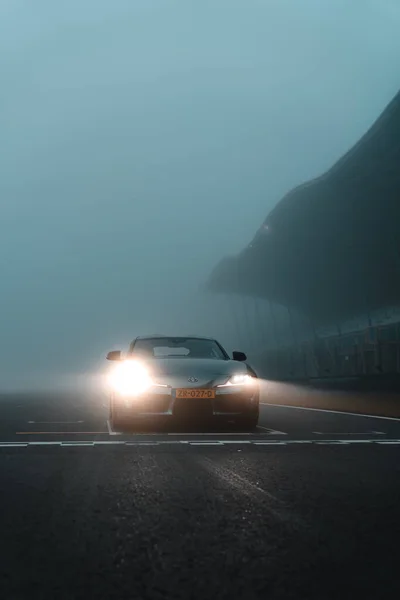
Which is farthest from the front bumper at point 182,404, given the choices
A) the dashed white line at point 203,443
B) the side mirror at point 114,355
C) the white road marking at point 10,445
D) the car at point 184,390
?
the white road marking at point 10,445

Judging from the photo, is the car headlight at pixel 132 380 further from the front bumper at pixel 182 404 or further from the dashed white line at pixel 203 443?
the dashed white line at pixel 203 443

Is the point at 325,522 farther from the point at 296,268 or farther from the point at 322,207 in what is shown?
the point at 296,268

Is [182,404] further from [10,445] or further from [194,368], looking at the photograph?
[10,445]

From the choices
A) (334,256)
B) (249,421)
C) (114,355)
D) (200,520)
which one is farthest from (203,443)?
(334,256)

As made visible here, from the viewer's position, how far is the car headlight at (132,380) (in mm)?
12500

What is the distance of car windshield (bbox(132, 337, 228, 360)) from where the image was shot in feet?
46.5

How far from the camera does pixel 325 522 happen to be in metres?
5.30

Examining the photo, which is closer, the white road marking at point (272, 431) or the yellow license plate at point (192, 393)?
the yellow license plate at point (192, 393)

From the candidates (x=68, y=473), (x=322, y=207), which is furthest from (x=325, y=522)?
(x=322, y=207)

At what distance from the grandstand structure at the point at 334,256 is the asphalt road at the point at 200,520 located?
2522 cm

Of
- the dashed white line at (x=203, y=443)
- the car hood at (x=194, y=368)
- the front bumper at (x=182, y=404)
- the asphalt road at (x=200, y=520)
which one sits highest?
the car hood at (x=194, y=368)

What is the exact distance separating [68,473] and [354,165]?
4692cm

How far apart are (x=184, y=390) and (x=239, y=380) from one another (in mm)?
864

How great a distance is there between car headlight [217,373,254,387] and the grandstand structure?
2131cm
